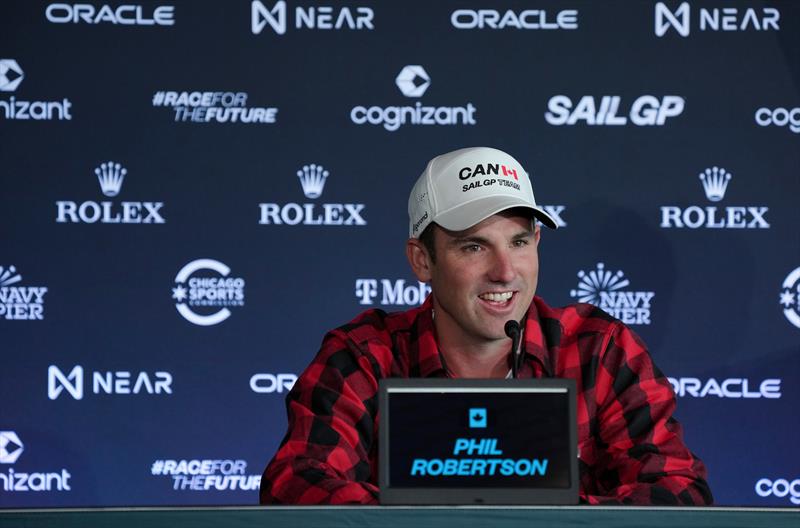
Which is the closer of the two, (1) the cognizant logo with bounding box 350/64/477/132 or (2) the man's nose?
Answer: (2) the man's nose

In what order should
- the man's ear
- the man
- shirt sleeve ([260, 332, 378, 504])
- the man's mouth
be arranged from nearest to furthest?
1. shirt sleeve ([260, 332, 378, 504])
2. the man
3. the man's mouth
4. the man's ear

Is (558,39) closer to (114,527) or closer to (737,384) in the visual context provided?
(737,384)

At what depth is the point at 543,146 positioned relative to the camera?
3.61m

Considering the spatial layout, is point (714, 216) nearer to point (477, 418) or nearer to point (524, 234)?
point (524, 234)

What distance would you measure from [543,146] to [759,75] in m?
0.77

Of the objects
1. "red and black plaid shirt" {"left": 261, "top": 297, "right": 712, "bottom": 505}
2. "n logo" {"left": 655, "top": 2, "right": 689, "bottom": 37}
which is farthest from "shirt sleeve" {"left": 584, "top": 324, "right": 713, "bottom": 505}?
"n logo" {"left": 655, "top": 2, "right": 689, "bottom": 37}

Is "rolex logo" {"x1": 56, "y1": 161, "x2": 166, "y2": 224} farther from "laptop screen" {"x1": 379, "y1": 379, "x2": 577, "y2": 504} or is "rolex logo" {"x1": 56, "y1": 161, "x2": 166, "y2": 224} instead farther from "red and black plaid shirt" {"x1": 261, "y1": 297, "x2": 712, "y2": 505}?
"laptop screen" {"x1": 379, "y1": 379, "x2": 577, "y2": 504}

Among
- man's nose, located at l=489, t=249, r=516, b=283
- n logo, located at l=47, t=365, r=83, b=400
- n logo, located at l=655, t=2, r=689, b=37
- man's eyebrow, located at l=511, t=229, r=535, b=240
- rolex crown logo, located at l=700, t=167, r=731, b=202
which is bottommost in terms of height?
n logo, located at l=47, t=365, r=83, b=400

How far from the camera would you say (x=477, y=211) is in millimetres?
1909

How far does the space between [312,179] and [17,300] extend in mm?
1062

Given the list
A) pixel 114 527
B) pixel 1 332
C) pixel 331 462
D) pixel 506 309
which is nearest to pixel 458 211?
pixel 506 309

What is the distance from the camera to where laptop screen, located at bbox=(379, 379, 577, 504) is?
4.43 ft

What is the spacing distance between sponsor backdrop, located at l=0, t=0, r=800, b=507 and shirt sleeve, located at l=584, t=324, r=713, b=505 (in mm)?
1624

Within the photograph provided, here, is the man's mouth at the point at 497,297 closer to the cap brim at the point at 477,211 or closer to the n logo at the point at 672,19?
the cap brim at the point at 477,211
